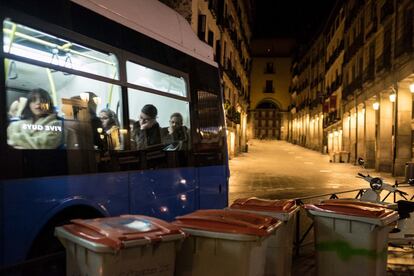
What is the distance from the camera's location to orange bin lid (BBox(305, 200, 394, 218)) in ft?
18.0

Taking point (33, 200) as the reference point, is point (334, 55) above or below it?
above

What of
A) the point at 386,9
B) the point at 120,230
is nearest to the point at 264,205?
the point at 120,230

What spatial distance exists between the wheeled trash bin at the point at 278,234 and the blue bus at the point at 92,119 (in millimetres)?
1538

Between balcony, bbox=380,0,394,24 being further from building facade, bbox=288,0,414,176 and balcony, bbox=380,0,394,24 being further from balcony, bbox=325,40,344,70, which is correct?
balcony, bbox=325,40,344,70

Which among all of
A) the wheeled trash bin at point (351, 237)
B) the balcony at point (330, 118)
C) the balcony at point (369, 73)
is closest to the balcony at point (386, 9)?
the balcony at point (369, 73)

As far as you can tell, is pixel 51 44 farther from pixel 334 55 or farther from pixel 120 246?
pixel 334 55

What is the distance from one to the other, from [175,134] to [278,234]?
262 centimetres

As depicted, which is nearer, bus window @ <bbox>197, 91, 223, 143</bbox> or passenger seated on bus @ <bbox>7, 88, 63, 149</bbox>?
passenger seated on bus @ <bbox>7, 88, 63, 149</bbox>

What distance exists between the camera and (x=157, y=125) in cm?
700

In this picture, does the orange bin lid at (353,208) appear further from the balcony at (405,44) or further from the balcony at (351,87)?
the balcony at (351,87)

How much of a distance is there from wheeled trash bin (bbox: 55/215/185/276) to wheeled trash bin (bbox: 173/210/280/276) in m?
0.33

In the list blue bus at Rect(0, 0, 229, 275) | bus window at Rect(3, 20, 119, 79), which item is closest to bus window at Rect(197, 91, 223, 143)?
blue bus at Rect(0, 0, 229, 275)

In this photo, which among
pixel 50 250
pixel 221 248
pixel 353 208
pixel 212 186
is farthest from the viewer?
pixel 212 186

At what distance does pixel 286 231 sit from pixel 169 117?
2.62 m
